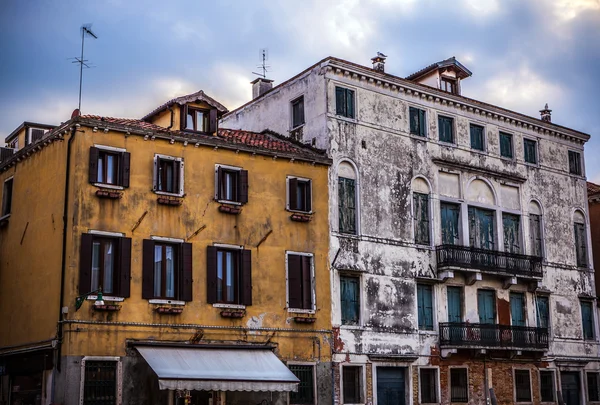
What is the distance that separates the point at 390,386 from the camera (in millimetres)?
28484

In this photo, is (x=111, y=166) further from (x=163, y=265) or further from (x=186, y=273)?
(x=186, y=273)

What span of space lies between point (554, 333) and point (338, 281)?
418 inches

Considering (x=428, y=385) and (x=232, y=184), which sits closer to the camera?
(x=232, y=184)

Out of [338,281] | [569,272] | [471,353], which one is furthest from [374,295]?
[569,272]

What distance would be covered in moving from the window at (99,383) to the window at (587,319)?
20016 mm

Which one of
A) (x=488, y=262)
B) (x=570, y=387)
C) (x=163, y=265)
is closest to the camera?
(x=163, y=265)

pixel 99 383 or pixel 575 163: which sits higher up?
pixel 575 163

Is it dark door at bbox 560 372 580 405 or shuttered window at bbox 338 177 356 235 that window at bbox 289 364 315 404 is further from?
dark door at bbox 560 372 580 405

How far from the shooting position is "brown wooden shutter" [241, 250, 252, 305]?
25562mm

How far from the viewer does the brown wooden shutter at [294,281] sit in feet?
87.5

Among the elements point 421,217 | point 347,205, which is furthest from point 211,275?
point 421,217

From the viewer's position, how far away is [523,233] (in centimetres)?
3359

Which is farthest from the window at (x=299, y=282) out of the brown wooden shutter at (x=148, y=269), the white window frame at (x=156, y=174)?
the brown wooden shutter at (x=148, y=269)

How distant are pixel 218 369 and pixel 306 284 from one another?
4567mm
